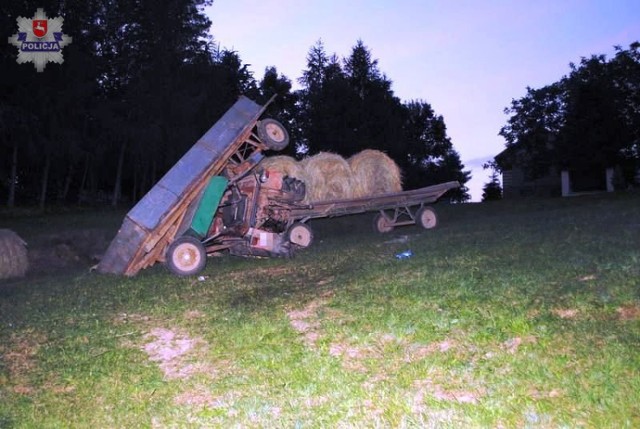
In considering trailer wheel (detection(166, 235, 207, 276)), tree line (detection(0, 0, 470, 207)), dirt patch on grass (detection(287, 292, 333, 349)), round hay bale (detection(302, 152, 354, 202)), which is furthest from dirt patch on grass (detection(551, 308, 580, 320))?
tree line (detection(0, 0, 470, 207))

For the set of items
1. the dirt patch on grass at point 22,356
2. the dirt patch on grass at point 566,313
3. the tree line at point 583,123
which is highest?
the tree line at point 583,123

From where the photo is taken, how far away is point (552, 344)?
5.29 metres

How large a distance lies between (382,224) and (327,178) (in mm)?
2330

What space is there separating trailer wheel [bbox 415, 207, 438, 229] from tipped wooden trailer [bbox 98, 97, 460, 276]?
3033 millimetres

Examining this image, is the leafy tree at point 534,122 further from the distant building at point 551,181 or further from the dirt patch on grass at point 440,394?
the dirt patch on grass at point 440,394

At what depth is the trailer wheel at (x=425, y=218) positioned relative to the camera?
60.2 ft

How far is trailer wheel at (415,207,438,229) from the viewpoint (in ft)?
60.2

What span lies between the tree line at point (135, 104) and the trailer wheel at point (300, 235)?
1616 centimetres

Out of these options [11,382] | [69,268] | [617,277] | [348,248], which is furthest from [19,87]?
[617,277]

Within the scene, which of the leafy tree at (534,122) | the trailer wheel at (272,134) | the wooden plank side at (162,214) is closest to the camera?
the wooden plank side at (162,214)

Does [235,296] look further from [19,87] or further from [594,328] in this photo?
A: [19,87]

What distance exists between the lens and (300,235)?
15547mm

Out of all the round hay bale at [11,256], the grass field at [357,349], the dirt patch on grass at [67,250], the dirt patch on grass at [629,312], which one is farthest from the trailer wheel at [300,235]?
the dirt patch on grass at [629,312]

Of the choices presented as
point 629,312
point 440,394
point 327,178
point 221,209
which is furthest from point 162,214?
point 629,312
